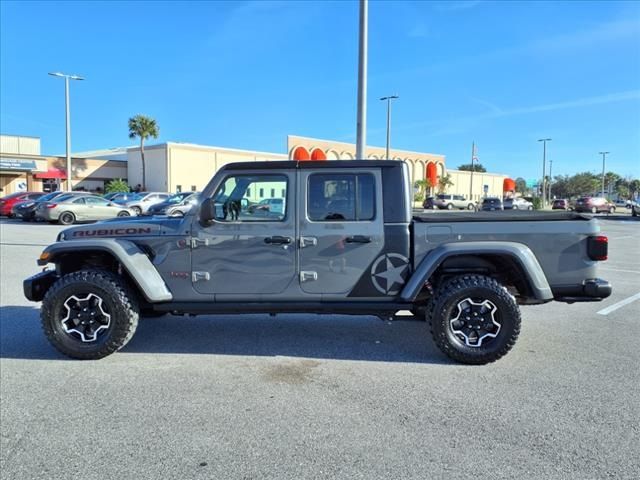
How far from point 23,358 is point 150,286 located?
1455 millimetres

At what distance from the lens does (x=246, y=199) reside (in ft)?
14.9

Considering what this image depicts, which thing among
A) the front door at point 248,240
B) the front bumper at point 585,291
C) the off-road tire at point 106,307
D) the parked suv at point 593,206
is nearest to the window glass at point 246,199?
the front door at point 248,240

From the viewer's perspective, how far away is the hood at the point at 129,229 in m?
4.58

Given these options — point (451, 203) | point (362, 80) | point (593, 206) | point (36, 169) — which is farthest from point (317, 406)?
point (451, 203)

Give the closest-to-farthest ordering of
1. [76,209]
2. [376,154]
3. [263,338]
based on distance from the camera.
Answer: [263,338] → [76,209] → [376,154]

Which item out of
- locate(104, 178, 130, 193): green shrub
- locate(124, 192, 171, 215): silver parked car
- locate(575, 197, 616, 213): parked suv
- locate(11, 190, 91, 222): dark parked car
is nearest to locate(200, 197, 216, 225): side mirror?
locate(11, 190, 91, 222): dark parked car

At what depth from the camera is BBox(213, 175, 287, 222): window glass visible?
14.9 feet

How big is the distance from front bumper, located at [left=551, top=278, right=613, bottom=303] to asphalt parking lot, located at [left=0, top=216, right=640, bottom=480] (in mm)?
592

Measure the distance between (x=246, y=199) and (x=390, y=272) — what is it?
1.54 meters

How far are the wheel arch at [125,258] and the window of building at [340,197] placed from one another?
1599 millimetres

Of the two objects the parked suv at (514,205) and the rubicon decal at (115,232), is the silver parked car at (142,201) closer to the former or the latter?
the rubicon decal at (115,232)

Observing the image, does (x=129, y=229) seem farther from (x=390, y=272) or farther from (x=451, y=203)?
(x=451, y=203)

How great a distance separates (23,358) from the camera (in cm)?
455

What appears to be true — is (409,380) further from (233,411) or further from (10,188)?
(10,188)
